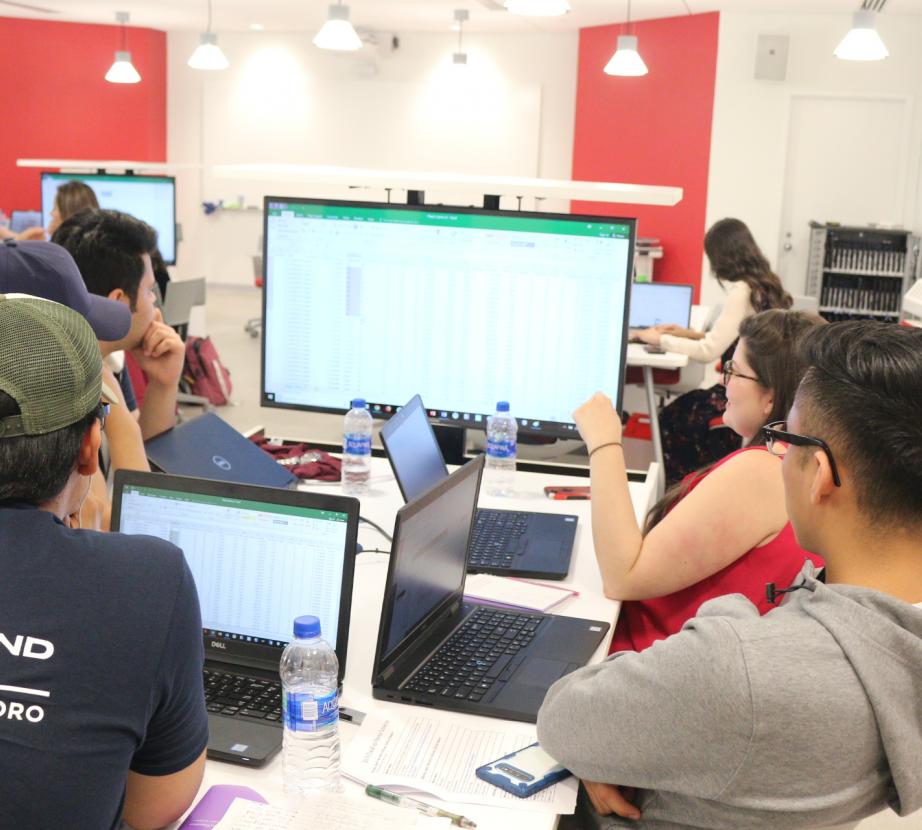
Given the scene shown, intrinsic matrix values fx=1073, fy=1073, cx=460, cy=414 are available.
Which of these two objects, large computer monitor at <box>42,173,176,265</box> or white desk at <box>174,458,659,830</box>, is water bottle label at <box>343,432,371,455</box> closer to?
white desk at <box>174,458,659,830</box>

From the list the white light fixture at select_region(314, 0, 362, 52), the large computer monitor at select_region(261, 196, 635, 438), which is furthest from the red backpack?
the large computer monitor at select_region(261, 196, 635, 438)

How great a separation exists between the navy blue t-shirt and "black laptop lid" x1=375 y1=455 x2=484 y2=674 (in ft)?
1.35

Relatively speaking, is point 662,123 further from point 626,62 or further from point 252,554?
point 252,554

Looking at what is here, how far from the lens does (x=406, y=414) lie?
2225 mm

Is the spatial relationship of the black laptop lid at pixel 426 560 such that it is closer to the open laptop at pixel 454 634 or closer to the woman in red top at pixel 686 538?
the open laptop at pixel 454 634

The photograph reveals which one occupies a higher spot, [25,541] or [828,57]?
[828,57]

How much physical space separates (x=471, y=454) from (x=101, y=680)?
1987 mm

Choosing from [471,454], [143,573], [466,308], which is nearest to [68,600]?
[143,573]

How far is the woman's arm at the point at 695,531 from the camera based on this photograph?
187 centimetres

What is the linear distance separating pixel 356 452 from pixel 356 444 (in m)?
0.02

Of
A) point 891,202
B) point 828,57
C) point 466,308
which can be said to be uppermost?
point 828,57

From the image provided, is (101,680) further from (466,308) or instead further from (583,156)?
(583,156)

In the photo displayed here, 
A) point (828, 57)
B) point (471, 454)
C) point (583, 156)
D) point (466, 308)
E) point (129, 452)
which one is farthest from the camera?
point (583, 156)

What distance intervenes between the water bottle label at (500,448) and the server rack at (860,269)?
22.8ft
